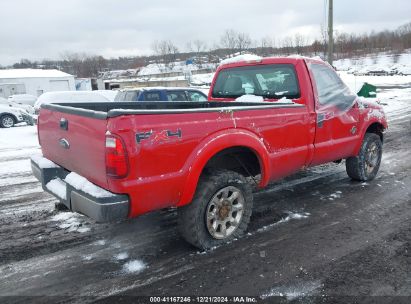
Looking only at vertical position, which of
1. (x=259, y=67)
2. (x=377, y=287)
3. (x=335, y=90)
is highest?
(x=259, y=67)

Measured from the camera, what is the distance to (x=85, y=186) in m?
3.33

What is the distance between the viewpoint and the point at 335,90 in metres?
5.25

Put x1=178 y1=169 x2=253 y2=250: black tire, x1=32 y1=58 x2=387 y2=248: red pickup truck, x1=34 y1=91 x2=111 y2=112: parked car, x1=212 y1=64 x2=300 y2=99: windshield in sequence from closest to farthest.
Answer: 1. x1=32 y1=58 x2=387 y2=248: red pickup truck
2. x1=178 y1=169 x2=253 y2=250: black tire
3. x1=212 y1=64 x2=300 y2=99: windshield
4. x1=34 y1=91 x2=111 y2=112: parked car

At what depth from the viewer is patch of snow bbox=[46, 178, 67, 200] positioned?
3.63 m

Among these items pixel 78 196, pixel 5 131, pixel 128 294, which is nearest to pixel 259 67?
pixel 78 196

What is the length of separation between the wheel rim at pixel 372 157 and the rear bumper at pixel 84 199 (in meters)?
4.31

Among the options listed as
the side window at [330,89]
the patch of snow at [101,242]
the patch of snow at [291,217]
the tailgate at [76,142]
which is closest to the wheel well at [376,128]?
the side window at [330,89]

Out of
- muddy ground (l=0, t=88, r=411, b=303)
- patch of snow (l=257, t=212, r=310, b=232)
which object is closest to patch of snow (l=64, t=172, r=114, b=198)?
muddy ground (l=0, t=88, r=411, b=303)

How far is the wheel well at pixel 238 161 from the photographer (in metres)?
4.05

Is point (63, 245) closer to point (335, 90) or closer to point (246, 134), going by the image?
point (246, 134)

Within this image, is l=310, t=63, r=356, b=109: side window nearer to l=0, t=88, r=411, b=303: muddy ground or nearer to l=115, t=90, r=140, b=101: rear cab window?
l=0, t=88, r=411, b=303: muddy ground

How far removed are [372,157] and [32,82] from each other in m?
Answer: 40.0

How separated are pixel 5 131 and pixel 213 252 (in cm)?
1252

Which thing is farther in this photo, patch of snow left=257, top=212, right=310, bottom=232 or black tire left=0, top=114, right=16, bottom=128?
black tire left=0, top=114, right=16, bottom=128
